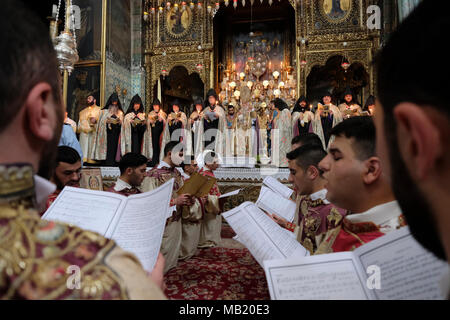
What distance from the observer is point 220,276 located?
9.94 feet

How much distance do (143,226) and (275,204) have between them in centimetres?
154

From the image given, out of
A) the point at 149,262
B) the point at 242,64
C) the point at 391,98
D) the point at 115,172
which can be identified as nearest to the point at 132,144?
the point at 115,172

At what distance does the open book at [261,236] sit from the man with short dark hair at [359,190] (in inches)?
5.5

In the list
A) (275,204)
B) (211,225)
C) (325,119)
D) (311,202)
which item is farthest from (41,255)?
(325,119)

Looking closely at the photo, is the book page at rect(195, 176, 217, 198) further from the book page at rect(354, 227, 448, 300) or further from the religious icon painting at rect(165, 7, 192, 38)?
the religious icon painting at rect(165, 7, 192, 38)

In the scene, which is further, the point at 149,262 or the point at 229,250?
the point at 229,250

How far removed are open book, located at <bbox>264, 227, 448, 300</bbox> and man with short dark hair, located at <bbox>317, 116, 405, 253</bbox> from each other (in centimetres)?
36

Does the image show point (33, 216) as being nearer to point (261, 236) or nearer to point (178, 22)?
point (261, 236)

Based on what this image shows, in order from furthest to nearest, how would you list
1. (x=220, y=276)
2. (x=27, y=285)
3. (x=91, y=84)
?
(x=91, y=84) < (x=220, y=276) < (x=27, y=285)

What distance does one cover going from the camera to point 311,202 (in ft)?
6.27

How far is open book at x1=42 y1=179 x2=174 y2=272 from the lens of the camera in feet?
3.06

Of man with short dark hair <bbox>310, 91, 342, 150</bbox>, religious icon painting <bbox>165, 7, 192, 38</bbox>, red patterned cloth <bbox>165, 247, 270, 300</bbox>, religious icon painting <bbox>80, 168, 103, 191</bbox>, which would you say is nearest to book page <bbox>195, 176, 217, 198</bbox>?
red patterned cloth <bbox>165, 247, 270, 300</bbox>

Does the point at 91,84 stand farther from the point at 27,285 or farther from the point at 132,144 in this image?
the point at 27,285

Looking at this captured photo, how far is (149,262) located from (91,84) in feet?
32.9
